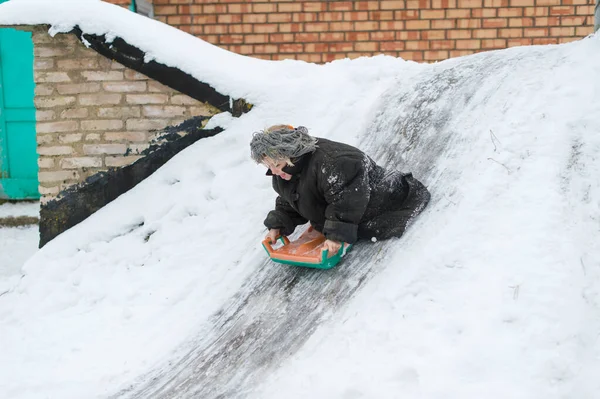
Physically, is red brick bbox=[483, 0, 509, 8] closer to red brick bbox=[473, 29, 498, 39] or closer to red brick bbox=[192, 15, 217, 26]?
red brick bbox=[473, 29, 498, 39]

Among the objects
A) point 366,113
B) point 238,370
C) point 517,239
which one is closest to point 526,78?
point 366,113

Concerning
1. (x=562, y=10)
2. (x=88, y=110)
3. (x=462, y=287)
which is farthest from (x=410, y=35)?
(x=462, y=287)

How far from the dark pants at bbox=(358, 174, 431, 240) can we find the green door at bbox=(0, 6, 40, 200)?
520cm

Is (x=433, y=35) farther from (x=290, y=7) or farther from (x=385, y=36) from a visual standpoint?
(x=290, y=7)

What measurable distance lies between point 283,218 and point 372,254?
0.59 meters

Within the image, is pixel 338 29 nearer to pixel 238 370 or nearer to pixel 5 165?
pixel 5 165

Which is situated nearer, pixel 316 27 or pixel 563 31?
pixel 563 31

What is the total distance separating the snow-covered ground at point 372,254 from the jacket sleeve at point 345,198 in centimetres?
28

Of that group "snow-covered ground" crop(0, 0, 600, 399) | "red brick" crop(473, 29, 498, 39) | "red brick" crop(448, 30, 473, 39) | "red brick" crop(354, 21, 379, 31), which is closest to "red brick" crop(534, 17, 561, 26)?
"red brick" crop(473, 29, 498, 39)

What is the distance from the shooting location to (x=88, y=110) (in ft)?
16.5

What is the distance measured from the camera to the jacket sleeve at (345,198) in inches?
117

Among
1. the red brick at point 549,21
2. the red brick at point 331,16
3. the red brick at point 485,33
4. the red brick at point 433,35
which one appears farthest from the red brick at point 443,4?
the red brick at point 331,16

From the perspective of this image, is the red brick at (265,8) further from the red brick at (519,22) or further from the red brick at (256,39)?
the red brick at (519,22)

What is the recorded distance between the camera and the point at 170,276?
154 inches
